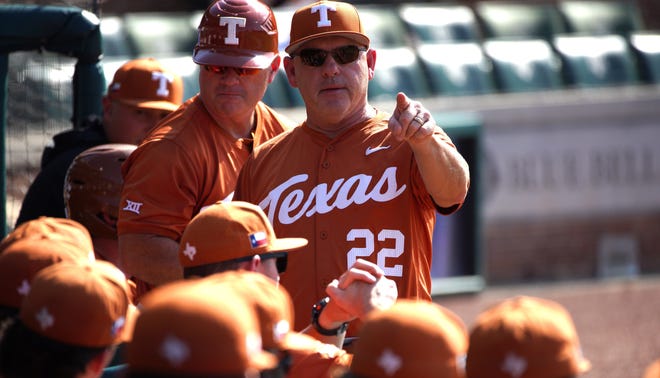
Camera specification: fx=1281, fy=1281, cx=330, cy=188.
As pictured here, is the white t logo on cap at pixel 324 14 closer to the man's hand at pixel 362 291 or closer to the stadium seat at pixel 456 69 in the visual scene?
the man's hand at pixel 362 291

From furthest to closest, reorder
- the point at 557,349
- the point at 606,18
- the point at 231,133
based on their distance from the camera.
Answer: the point at 606,18
the point at 231,133
the point at 557,349

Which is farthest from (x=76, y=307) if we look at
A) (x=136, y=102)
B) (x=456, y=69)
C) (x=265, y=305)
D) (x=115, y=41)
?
(x=456, y=69)

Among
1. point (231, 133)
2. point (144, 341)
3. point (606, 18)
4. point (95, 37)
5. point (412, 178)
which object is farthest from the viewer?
point (606, 18)

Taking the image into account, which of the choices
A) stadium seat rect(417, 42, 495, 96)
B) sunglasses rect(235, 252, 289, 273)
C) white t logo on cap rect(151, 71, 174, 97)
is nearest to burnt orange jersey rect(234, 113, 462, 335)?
sunglasses rect(235, 252, 289, 273)

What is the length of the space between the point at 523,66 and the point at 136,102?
7917 mm

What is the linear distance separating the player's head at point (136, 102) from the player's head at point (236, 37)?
906 millimetres

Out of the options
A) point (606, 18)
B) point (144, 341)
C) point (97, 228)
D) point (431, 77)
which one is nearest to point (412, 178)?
point (97, 228)

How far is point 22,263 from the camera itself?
3.43m

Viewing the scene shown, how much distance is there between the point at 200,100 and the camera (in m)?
5.06

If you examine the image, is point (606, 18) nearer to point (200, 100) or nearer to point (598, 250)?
point (598, 250)

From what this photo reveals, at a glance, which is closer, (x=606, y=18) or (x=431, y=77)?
(x=431, y=77)

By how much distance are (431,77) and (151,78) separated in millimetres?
6966

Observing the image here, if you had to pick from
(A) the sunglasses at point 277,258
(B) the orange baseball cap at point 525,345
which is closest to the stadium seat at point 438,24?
(A) the sunglasses at point 277,258

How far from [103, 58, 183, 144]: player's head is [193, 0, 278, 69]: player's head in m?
0.91
